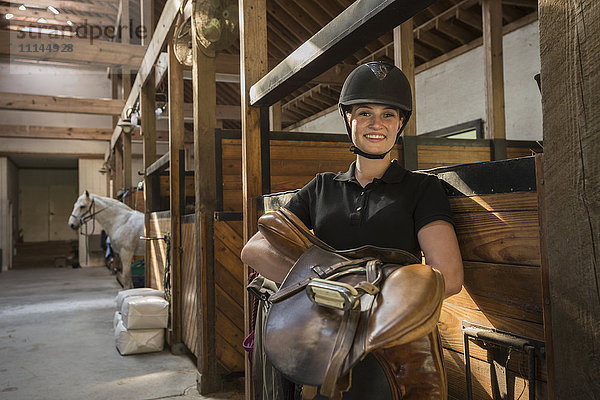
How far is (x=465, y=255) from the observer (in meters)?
1.21

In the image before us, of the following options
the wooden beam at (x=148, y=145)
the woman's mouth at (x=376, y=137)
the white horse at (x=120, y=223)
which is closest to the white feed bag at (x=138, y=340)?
the wooden beam at (x=148, y=145)

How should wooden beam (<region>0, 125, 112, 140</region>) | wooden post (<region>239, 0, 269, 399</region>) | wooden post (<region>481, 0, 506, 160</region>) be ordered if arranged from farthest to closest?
wooden beam (<region>0, 125, 112, 140</region>)
wooden post (<region>481, 0, 506, 160</region>)
wooden post (<region>239, 0, 269, 399</region>)

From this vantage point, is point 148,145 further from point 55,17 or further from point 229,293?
point 55,17

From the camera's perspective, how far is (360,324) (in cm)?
82

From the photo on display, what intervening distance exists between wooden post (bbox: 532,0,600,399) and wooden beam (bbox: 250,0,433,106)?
16.9 inches

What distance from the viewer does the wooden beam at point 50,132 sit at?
10.4 m

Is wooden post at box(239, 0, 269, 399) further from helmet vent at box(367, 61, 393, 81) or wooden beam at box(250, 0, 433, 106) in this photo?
helmet vent at box(367, 61, 393, 81)

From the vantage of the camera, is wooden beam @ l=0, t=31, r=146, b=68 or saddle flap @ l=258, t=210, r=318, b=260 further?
wooden beam @ l=0, t=31, r=146, b=68

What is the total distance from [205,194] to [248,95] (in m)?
1.04

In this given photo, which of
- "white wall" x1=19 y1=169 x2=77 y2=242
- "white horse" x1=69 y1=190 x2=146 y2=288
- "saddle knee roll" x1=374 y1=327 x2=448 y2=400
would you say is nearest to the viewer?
"saddle knee roll" x1=374 y1=327 x2=448 y2=400

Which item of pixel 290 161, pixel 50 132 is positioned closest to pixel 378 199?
pixel 290 161

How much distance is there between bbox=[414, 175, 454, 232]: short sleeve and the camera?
1097 mm

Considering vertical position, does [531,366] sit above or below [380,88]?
below

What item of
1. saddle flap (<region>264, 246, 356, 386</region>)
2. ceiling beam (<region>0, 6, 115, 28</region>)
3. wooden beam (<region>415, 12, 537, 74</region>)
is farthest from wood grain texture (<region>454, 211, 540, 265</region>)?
ceiling beam (<region>0, 6, 115, 28</region>)
